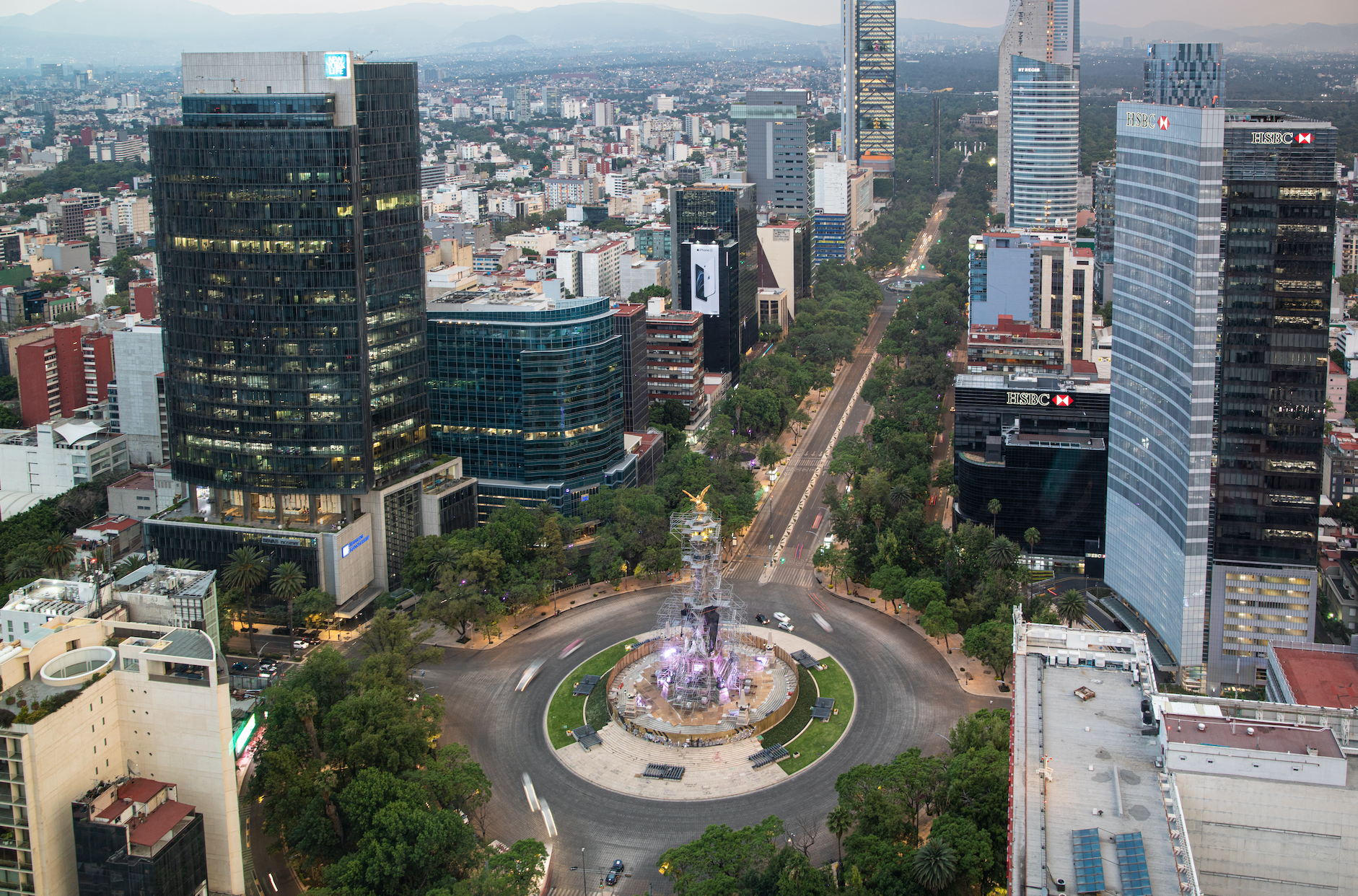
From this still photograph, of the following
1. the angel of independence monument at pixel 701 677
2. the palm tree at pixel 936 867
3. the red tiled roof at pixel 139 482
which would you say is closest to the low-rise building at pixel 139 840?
the angel of independence monument at pixel 701 677

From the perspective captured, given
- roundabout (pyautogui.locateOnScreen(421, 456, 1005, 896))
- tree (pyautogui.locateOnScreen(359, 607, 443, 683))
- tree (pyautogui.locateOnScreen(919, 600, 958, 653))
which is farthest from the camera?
tree (pyautogui.locateOnScreen(919, 600, 958, 653))

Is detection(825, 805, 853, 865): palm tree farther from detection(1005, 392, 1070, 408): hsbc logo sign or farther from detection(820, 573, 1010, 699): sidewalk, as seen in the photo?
detection(1005, 392, 1070, 408): hsbc logo sign

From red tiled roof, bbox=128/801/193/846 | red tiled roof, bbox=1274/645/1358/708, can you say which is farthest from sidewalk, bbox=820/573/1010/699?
red tiled roof, bbox=128/801/193/846

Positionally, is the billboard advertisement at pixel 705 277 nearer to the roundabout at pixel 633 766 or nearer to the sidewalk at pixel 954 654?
the roundabout at pixel 633 766

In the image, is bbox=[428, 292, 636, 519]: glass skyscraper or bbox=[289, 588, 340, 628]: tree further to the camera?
bbox=[428, 292, 636, 519]: glass skyscraper

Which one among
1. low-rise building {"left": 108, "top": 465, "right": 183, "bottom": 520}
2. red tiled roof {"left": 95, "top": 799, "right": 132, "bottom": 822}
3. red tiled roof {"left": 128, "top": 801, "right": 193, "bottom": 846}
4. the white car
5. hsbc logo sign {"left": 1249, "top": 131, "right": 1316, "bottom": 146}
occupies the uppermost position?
hsbc logo sign {"left": 1249, "top": 131, "right": 1316, "bottom": 146}

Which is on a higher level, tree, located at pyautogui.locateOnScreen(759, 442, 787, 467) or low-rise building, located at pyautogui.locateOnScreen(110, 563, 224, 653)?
low-rise building, located at pyautogui.locateOnScreen(110, 563, 224, 653)

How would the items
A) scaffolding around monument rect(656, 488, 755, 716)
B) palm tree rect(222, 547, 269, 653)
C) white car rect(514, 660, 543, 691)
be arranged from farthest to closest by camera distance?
palm tree rect(222, 547, 269, 653), white car rect(514, 660, 543, 691), scaffolding around monument rect(656, 488, 755, 716)

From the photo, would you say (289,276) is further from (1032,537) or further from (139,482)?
(1032,537)
